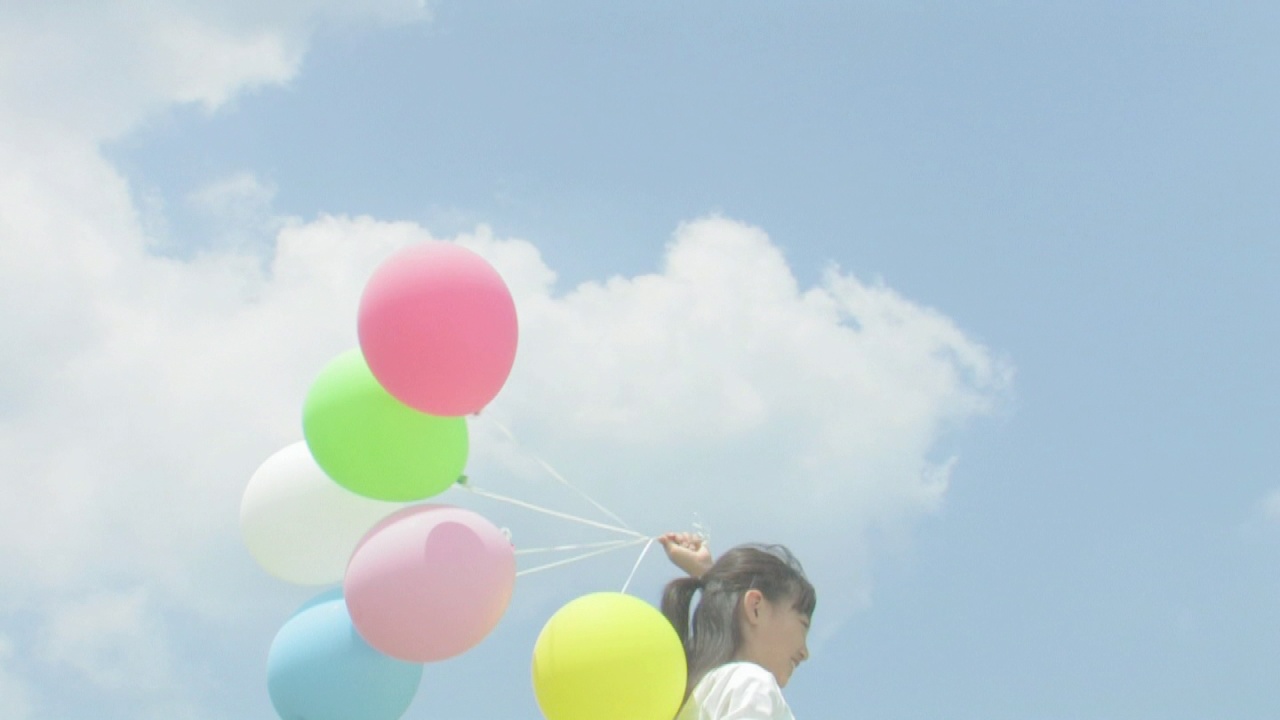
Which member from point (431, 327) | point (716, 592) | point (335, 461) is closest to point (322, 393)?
point (335, 461)

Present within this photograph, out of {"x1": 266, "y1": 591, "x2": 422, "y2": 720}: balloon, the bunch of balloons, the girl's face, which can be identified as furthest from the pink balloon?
the girl's face

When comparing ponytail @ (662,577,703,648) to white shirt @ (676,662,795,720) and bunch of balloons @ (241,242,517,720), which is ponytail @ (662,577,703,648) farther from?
bunch of balloons @ (241,242,517,720)

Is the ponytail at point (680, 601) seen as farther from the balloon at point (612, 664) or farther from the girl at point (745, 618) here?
the balloon at point (612, 664)

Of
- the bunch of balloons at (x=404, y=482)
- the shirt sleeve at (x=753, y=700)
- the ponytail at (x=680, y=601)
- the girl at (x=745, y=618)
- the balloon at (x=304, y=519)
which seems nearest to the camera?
the shirt sleeve at (x=753, y=700)

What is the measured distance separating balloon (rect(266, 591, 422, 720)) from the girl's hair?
1.25 meters

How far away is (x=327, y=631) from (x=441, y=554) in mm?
752

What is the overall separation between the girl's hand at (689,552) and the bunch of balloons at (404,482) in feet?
2.70

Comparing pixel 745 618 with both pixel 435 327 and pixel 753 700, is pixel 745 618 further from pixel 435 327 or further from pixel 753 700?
pixel 435 327

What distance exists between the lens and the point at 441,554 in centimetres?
500

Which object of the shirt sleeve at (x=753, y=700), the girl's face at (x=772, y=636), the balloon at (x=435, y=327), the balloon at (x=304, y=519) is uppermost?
the balloon at (x=435, y=327)

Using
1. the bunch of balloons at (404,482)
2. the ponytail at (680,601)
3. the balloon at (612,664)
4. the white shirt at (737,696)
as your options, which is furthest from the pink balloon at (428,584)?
→ the white shirt at (737,696)

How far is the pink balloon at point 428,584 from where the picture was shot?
16.3 ft

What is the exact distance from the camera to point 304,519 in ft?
18.9

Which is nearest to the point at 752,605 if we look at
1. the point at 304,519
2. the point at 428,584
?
the point at 428,584
